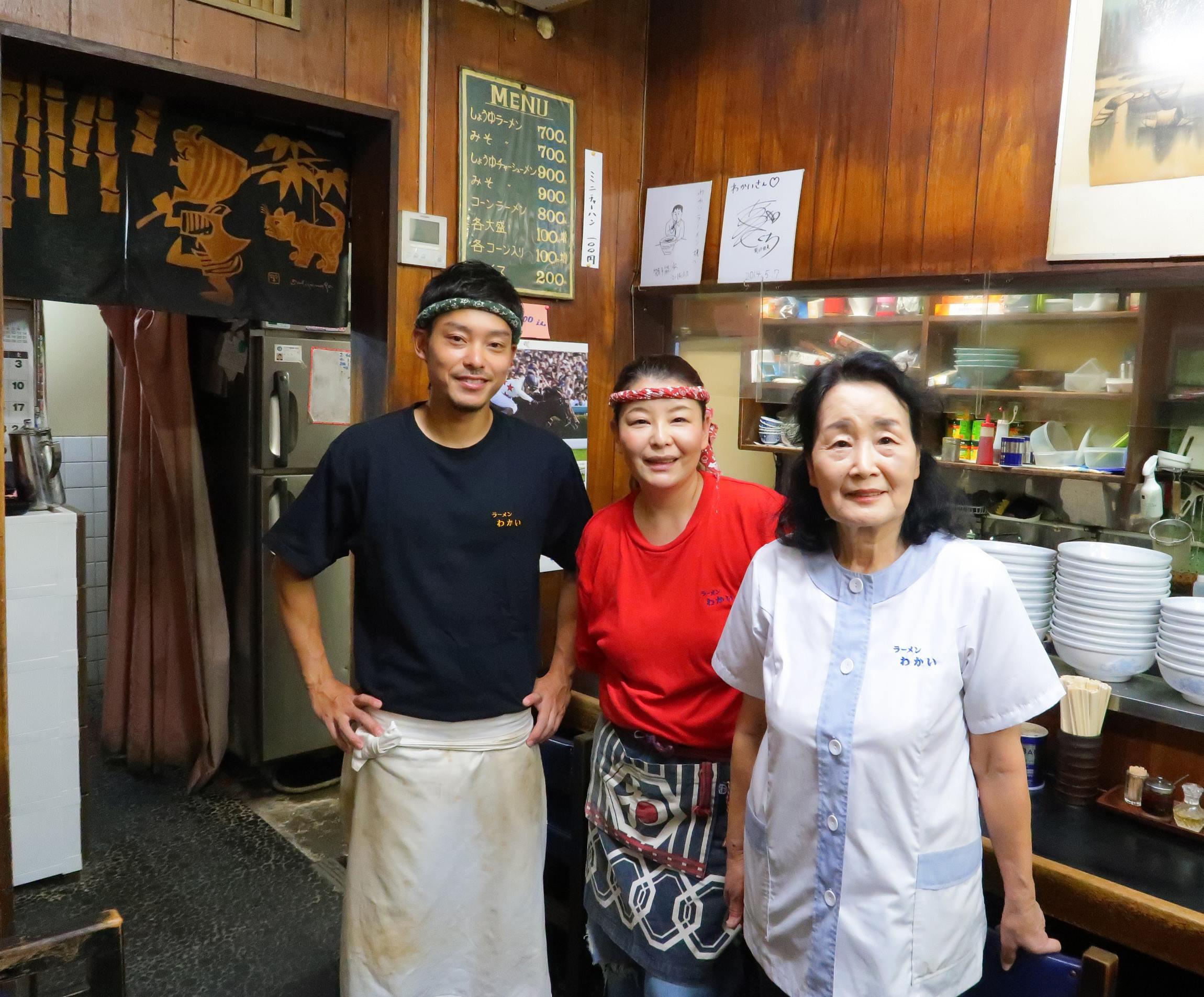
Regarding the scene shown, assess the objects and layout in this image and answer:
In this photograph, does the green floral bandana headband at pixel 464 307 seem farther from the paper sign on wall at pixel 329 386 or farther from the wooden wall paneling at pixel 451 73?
the paper sign on wall at pixel 329 386

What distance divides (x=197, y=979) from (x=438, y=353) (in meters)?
1.96

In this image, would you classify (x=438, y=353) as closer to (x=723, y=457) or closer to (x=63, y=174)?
(x=63, y=174)

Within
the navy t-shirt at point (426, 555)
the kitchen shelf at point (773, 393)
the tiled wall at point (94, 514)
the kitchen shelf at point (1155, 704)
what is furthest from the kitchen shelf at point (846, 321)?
the tiled wall at point (94, 514)

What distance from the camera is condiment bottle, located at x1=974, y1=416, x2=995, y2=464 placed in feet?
7.73

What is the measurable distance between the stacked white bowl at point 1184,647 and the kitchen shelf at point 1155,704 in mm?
23

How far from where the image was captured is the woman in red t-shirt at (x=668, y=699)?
5.25 ft

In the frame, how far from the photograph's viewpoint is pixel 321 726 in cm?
388

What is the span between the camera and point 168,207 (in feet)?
7.54

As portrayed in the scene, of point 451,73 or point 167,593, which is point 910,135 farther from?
point 167,593

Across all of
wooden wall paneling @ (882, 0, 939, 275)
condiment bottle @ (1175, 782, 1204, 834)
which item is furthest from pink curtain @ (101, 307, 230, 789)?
condiment bottle @ (1175, 782, 1204, 834)

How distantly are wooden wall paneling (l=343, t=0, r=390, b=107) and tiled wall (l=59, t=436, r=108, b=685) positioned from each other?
2950 millimetres

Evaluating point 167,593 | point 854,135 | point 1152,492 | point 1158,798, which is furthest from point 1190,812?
point 167,593

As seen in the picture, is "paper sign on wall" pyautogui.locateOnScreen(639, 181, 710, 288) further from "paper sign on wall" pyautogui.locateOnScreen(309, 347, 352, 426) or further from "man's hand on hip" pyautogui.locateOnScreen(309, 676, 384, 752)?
"man's hand on hip" pyautogui.locateOnScreen(309, 676, 384, 752)

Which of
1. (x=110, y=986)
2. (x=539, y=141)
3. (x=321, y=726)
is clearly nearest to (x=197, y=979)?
(x=321, y=726)
